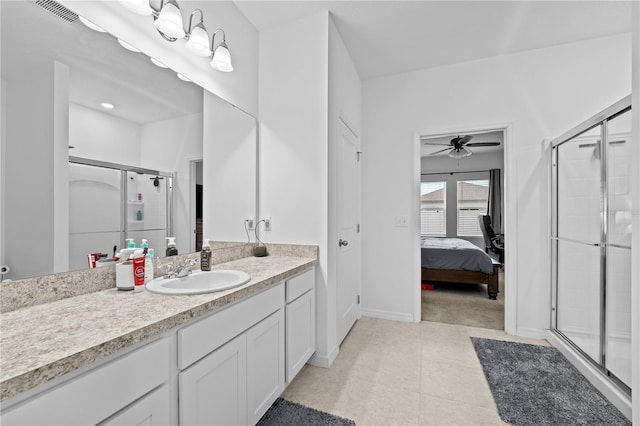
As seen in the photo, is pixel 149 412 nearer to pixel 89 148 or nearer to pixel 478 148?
pixel 89 148

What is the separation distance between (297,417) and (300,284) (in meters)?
0.73

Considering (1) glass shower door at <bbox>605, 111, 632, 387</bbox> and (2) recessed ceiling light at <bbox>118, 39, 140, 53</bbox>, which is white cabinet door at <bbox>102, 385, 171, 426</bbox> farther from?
(1) glass shower door at <bbox>605, 111, 632, 387</bbox>

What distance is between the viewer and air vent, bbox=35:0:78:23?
1.12 m

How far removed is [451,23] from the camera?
235 centimetres

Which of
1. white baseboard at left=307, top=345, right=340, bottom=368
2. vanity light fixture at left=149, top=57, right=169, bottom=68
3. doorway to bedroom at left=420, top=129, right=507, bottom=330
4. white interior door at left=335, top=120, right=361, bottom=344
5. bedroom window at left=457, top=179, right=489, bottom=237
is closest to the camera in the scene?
vanity light fixture at left=149, top=57, right=169, bottom=68

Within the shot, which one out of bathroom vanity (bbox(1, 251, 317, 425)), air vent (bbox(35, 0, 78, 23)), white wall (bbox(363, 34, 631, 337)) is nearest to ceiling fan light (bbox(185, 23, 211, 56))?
air vent (bbox(35, 0, 78, 23))

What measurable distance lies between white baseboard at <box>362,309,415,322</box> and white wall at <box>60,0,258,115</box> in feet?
7.84

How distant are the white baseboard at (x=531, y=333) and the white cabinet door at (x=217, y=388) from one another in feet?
8.69

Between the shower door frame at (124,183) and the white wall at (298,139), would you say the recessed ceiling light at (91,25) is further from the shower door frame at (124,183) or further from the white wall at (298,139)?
the white wall at (298,139)

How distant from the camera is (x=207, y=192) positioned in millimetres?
1939

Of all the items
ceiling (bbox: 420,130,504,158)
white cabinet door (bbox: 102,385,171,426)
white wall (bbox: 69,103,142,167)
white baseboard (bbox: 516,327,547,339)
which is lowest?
white baseboard (bbox: 516,327,547,339)

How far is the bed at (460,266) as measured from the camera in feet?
12.7

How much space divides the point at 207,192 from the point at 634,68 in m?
2.25

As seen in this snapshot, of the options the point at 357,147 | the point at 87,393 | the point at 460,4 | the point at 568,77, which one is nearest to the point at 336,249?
the point at 357,147
